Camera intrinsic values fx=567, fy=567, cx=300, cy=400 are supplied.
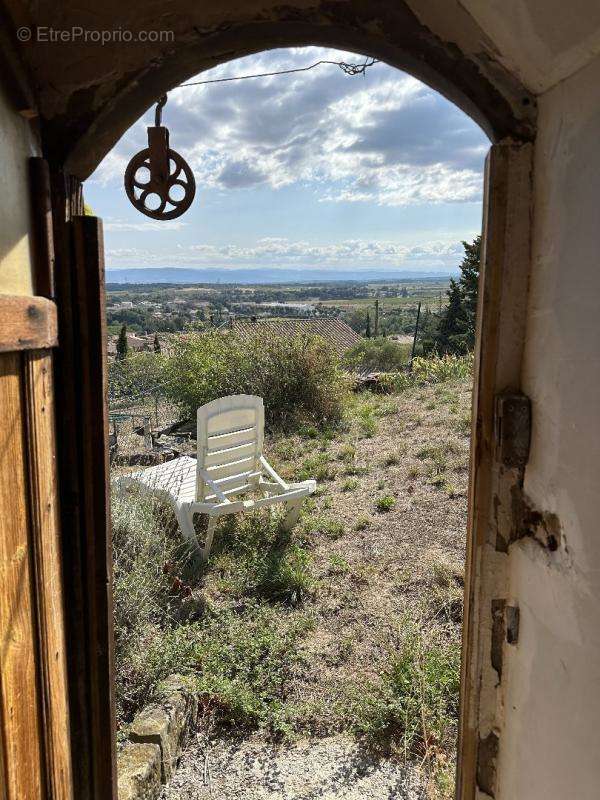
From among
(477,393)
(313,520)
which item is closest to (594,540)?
(477,393)

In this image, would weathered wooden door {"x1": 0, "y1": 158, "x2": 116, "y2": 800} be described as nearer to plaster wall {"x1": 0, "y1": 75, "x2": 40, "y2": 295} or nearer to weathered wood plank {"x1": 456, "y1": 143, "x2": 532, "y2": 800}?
plaster wall {"x1": 0, "y1": 75, "x2": 40, "y2": 295}

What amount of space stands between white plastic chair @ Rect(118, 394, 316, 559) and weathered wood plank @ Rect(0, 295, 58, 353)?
3012mm

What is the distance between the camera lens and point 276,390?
866 centimetres

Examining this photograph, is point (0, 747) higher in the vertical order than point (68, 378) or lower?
lower

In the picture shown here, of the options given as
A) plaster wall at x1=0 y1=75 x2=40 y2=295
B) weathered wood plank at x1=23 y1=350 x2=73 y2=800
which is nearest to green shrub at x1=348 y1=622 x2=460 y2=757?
weathered wood plank at x1=23 y1=350 x2=73 y2=800

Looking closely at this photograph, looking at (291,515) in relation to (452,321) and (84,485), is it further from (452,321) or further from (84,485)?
(452,321)

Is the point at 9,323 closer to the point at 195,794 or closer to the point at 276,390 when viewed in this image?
the point at 195,794

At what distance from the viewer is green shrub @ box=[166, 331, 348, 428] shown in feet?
28.4

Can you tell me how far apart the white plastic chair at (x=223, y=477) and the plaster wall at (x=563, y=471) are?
123 inches

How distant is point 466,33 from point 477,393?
2.40ft

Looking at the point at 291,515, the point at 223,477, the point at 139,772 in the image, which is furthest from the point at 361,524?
the point at 139,772

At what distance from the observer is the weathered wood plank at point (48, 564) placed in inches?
44.6

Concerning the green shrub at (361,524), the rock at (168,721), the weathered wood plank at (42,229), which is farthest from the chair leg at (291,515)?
the weathered wood plank at (42,229)

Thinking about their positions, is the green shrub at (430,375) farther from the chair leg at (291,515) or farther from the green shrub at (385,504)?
the chair leg at (291,515)
